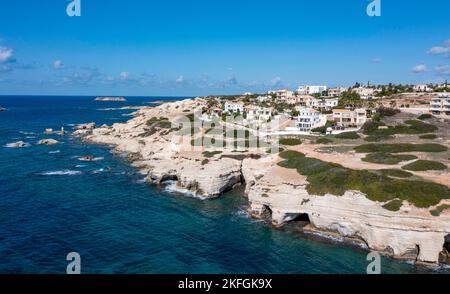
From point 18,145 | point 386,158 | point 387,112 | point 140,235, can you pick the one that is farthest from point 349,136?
point 18,145

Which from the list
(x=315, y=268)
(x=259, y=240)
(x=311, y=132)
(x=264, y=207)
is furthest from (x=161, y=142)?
(x=315, y=268)

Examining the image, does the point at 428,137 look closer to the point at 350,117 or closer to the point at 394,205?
the point at 350,117

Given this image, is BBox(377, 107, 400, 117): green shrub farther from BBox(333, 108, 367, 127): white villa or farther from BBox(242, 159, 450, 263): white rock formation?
BBox(242, 159, 450, 263): white rock formation

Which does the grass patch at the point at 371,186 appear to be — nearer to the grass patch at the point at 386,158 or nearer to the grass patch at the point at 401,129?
the grass patch at the point at 386,158

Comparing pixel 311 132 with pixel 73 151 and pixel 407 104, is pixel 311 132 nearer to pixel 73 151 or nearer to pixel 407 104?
pixel 407 104

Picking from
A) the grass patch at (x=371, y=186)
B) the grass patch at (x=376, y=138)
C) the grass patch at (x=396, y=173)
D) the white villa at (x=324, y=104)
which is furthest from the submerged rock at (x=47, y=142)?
the grass patch at (x=396, y=173)

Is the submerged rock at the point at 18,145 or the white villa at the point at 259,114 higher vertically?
the white villa at the point at 259,114

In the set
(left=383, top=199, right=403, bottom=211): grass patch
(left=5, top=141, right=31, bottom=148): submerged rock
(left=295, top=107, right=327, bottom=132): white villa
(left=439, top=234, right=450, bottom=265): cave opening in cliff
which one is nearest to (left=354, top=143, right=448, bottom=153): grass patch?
(left=383, top=199, right=403, bottom=211): grass patch
